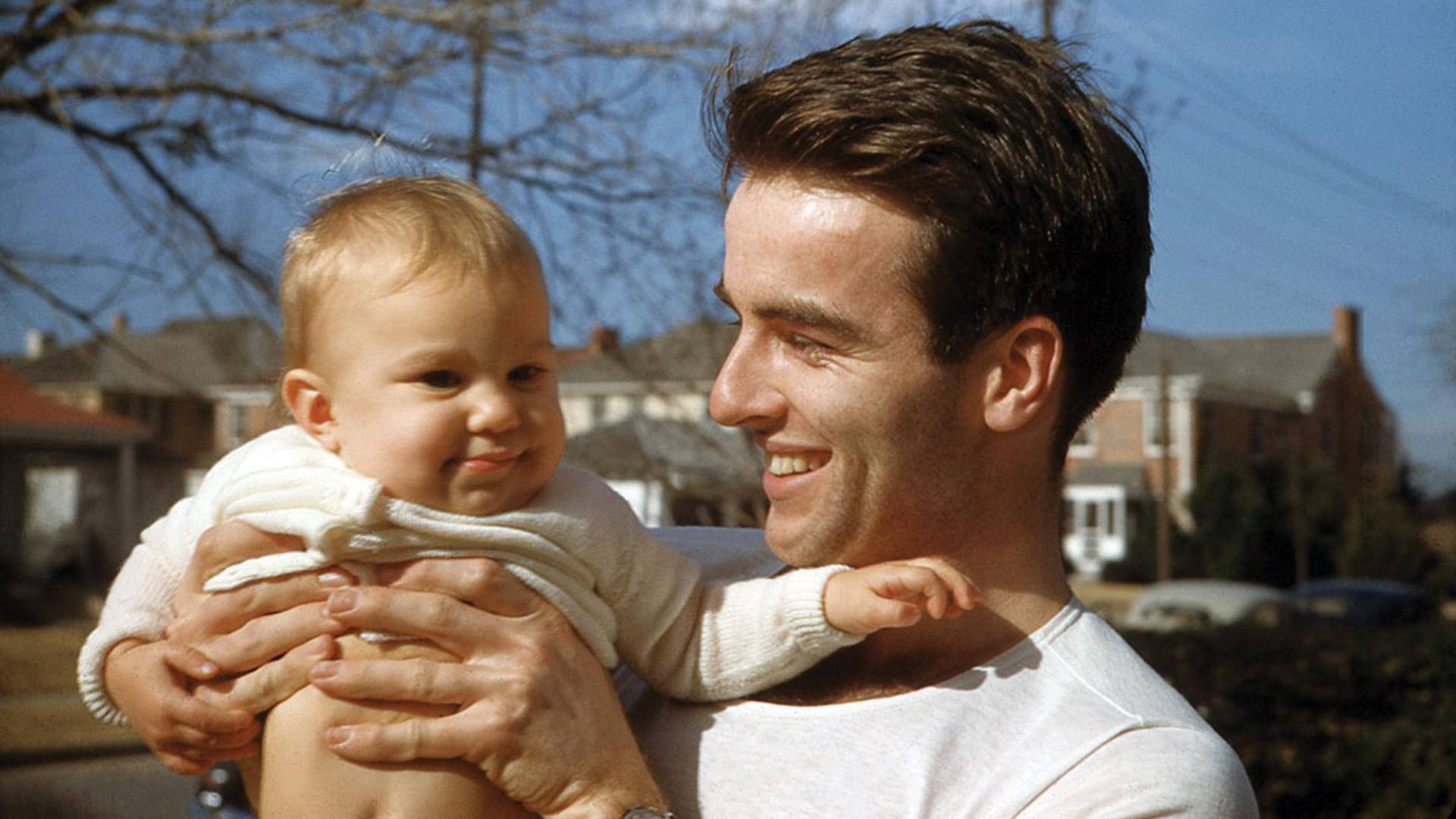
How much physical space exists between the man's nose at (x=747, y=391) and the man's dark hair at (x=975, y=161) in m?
0.25

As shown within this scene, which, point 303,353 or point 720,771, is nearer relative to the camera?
point 720,771

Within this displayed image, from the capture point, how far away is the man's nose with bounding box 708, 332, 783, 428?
2.24 metres

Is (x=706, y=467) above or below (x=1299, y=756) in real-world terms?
above

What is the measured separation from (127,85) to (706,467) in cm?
392

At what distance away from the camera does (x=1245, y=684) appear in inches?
316

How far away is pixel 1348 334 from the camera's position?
56875 mm

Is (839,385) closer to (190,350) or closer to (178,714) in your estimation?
(178,714)

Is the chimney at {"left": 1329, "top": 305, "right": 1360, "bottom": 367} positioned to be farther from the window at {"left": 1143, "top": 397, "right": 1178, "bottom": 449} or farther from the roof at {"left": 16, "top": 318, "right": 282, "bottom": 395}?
the roof at {"left": 16, "top": 318, "right": 282, "bottom": 395}

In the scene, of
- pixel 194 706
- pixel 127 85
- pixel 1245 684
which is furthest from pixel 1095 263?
pixel 127 85

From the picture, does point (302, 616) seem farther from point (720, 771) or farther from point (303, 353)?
point (720, 771)

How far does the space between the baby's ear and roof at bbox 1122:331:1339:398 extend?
49.3 meters

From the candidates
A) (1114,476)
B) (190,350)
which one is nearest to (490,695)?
(190,350)

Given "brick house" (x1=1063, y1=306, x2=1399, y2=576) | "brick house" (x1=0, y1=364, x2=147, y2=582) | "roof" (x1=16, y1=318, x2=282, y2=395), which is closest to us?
"roof" (x1=16, y1=318, x2=282, y2=395)

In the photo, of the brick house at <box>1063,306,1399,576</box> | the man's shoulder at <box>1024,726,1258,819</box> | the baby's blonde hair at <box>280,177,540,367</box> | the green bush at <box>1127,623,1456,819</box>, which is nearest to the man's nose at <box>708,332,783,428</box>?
the baby's blonde hair at <box>280,177,540,367</box>
